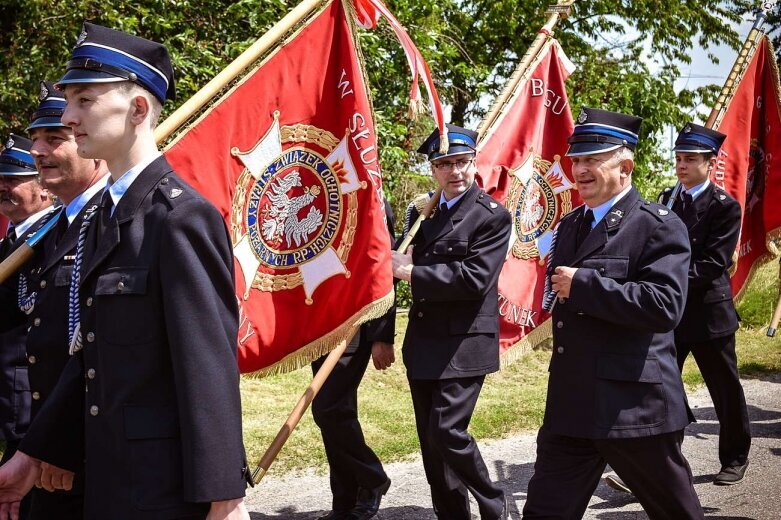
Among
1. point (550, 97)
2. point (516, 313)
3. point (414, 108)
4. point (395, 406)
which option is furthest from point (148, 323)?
point (395, 406)

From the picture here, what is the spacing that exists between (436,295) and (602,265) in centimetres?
125

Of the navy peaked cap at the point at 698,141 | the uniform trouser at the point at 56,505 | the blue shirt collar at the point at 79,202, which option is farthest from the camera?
the navy peaked cap at the point at 698,141

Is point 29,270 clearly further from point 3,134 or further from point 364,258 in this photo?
point 3,134

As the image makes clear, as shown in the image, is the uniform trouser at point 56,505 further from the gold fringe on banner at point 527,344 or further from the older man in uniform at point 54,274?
the gold fringe on banner at point 527,344

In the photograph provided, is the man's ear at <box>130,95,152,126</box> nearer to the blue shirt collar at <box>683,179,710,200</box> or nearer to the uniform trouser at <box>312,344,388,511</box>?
the uniform trouser at <box>312,344,388,511</box>

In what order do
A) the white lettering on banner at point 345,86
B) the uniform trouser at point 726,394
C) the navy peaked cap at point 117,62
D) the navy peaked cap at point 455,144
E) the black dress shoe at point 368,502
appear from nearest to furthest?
the navy peaked cap at point 117,62
the white lettering on banner at point 345,86
the navy peaked cap at point 455,144
the black dress shoe at point 368,502
the uniform trouser at point 726,394

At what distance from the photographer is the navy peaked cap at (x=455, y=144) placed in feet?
17.3

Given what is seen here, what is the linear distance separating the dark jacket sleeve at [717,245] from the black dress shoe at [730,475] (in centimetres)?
125

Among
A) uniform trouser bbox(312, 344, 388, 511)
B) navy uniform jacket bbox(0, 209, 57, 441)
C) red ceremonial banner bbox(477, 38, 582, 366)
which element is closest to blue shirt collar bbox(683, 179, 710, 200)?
red ceremonial banner bbox(477, 38, 582, 366)

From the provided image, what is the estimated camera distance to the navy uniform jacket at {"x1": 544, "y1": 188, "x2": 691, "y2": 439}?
12.4ft

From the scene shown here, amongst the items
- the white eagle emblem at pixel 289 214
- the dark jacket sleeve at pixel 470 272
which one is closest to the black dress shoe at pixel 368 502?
the dark jacket sleeve at pixel 470 272

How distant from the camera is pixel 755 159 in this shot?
7.71m

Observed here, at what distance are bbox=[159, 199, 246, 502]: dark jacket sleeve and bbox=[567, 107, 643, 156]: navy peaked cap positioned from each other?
221 cm

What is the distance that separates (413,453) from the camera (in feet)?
22.5
